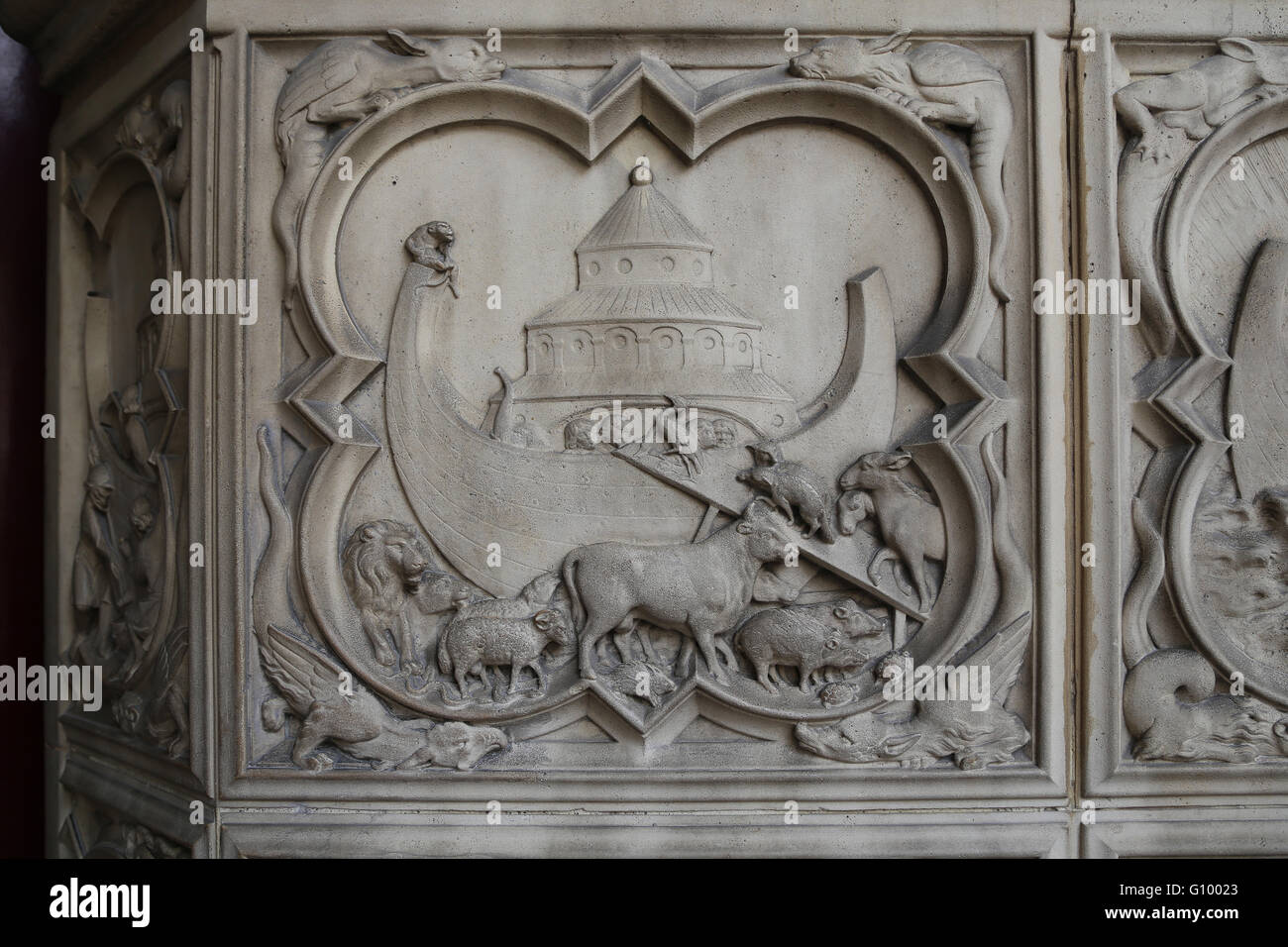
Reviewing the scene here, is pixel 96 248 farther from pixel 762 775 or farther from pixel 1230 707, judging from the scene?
pixel 1230 707

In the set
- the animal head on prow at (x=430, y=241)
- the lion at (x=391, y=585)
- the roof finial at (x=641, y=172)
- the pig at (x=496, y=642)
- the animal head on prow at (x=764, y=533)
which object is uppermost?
the roof finial at (x=641, y=172)

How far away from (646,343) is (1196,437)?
5.62 feet

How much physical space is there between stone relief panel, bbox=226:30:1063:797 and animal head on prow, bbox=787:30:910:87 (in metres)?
0.01

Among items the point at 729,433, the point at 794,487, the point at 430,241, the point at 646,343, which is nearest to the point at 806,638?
the point at 794,487

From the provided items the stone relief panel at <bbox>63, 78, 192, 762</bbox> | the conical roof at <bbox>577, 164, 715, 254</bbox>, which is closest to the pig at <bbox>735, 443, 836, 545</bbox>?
the conical roof at <bbox>577, 164, 715, 254</bbox>

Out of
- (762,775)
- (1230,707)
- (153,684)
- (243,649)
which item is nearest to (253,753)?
(243,649)

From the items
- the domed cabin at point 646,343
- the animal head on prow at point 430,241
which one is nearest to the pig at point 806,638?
the domed cabin at point 646,343

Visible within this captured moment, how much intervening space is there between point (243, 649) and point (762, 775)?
164cm

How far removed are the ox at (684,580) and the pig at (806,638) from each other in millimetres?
93

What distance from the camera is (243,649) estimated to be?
3156 millimetres

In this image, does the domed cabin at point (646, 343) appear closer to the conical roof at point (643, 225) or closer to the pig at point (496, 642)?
the conical roof at point (643, 225)

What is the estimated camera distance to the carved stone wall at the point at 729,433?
3127 mm

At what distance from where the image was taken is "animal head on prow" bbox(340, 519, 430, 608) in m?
3.15

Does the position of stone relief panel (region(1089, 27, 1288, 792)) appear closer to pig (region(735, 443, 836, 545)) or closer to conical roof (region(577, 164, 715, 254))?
pig (region(735, 443, 836, 545))
